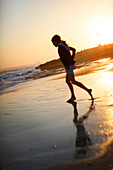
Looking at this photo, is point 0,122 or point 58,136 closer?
point 58,136

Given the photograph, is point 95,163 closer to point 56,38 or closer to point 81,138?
point 81,138

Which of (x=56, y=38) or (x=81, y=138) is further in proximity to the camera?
(x=56, y=38)

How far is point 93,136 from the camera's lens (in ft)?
6.70

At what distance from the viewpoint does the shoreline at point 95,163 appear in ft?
4.79

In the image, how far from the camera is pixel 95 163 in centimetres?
151

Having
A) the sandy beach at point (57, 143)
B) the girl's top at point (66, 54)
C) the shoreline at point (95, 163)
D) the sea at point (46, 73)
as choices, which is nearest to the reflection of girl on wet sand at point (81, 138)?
the sandy beach at point (57, 143)

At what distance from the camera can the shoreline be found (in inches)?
57.5

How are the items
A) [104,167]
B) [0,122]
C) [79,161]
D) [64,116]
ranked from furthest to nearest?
[0,122]
[64,116]
[79,161]
[104,167]

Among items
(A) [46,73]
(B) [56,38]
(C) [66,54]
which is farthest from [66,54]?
Result: (A) [46,73]

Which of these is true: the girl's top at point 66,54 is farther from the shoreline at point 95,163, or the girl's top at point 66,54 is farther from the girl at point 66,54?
the shoreline at point 95,163

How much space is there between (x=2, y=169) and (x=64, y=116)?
1676 millimetres

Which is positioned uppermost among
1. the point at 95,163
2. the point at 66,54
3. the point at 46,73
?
the point at 46,73

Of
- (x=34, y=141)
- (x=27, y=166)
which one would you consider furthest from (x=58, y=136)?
(x=27, y=166)

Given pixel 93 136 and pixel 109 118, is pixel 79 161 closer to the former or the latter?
pixel 93 136
